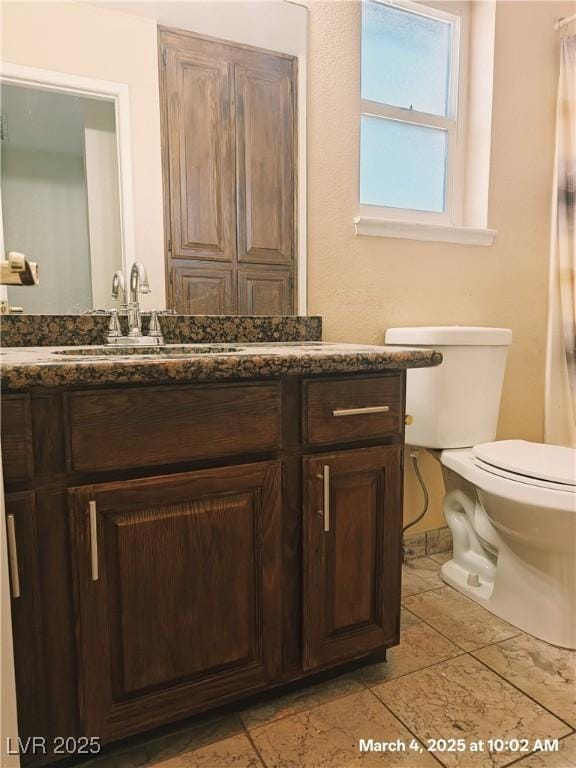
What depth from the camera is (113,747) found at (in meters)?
0.98

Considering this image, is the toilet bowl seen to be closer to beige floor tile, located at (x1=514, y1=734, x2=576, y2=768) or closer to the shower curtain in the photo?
beige floor tile, located at (x1=514, y1=734, x2=576, y2=768)

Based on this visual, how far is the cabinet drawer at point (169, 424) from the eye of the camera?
2.70 feet

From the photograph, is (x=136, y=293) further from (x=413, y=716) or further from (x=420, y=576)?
(x=420, y=576)

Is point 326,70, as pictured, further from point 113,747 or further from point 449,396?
point 113,747

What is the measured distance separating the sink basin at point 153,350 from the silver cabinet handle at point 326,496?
0.35m

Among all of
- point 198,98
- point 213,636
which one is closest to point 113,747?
point 213,636

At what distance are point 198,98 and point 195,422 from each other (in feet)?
3.18

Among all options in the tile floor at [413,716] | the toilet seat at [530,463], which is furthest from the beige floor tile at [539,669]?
the toilet seat at [530,463]

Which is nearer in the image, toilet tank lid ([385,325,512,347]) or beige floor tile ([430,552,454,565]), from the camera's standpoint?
toilet tank lid ([385,325,512,347])

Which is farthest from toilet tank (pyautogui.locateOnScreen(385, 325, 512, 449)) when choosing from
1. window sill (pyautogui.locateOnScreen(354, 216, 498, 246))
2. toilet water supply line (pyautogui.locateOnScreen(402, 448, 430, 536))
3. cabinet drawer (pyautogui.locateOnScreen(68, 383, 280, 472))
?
cabinet drawer (pyautogui.locateOnScreen(68, 383, 280, 472))

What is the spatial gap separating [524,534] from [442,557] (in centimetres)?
61

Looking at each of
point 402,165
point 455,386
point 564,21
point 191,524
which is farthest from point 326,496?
point 564,21

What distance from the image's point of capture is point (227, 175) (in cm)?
141

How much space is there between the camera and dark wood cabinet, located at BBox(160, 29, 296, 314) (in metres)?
1.35
